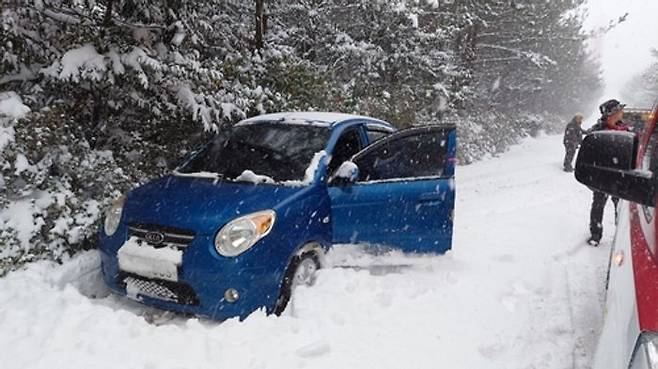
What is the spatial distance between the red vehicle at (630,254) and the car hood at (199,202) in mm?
2567

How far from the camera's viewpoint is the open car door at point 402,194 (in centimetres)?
488

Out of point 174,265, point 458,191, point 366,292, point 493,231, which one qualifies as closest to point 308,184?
point 366,292

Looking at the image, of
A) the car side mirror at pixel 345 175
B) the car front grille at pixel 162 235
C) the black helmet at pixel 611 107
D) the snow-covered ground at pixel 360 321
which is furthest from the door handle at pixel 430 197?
the black helmet at pixel 611 107

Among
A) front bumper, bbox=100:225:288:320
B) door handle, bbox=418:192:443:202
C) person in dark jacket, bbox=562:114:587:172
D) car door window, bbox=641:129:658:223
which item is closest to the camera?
car door window, bbox=641:129:658:223

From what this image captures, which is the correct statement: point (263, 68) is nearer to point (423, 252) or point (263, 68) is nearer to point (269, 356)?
point (423, 252)

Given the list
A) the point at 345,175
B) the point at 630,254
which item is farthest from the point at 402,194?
the point at 630,254

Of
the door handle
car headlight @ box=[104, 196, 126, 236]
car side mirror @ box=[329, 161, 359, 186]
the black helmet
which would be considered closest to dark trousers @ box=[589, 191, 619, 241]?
the black helmet

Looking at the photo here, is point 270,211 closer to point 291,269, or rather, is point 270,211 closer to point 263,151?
point 291,269

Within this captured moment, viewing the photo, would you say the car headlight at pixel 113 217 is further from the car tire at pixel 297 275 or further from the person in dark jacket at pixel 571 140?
the person in dark jacket at pixel 571 140

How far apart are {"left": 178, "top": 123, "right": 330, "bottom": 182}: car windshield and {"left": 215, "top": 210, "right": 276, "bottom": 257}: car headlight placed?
739 millimetres

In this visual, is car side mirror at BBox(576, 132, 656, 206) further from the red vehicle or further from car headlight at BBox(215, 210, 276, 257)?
car headlight at BBox(215, 210, 276, 257)

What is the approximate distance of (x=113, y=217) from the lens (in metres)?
4.63

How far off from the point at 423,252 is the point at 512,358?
148cm

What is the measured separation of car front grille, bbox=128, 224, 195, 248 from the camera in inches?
160
